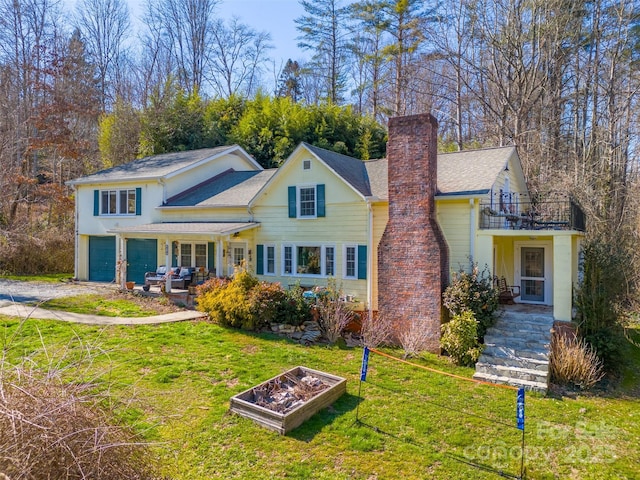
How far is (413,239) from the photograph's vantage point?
472 inches

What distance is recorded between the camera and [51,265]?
76.8 feet

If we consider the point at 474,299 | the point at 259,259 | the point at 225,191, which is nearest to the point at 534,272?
the point at 474,299

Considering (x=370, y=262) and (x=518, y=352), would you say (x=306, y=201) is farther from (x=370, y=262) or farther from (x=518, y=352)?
(x=518, y=352)

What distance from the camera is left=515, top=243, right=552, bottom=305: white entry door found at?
14398 millimetres

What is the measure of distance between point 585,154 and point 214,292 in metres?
18.6

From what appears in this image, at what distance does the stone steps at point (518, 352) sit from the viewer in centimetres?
979

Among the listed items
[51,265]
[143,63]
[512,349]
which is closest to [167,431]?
[512,349]

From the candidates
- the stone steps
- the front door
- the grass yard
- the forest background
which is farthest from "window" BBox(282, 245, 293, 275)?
the forest background

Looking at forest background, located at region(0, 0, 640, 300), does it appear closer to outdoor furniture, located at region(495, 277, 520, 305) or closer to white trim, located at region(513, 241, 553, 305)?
white trim, located at region(513, 241, 553, 305)

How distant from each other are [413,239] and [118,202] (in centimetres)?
1528

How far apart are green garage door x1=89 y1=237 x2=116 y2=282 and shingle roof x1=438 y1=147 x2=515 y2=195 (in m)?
16.2

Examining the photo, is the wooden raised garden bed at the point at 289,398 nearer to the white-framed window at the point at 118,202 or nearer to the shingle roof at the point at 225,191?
the shingle roof at the point at 225,191

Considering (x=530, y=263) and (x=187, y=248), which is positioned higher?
(x=187, y=248)

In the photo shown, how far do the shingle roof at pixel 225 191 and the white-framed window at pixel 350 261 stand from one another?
4.80 metres
